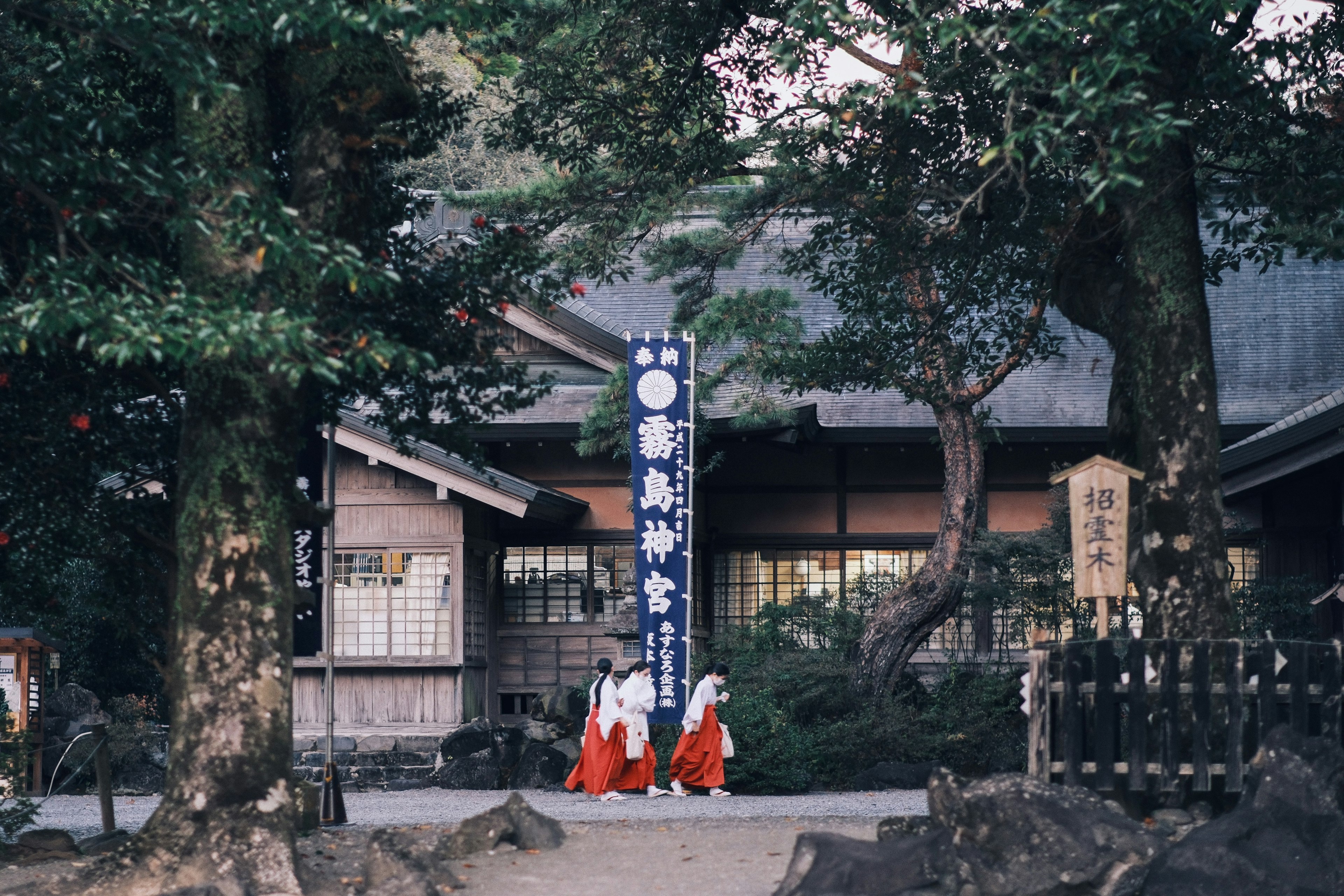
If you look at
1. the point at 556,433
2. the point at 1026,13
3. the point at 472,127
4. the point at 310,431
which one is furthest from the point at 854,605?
the point at 472,127

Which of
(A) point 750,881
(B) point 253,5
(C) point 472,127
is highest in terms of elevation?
(C) point 472,127

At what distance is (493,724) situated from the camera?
16.8 m

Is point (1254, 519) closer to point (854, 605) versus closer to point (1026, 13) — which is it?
point (854, 605)

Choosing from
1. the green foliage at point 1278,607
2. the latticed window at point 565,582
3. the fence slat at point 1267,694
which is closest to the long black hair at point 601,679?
the latticed window at point 565,582

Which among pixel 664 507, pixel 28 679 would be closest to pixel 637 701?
pixel 664 507

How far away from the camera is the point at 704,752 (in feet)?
45.3

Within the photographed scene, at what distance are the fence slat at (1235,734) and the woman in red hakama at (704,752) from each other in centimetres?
588

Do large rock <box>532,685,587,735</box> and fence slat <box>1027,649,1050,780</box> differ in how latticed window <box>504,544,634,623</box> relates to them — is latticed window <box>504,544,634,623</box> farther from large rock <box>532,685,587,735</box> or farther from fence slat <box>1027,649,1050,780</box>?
fence slat <box>1027,649,1050,780</box>

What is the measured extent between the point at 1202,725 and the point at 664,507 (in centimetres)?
628

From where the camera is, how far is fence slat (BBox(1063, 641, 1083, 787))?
340 inches

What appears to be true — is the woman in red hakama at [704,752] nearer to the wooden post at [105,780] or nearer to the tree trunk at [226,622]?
the wooden post at [105,780]

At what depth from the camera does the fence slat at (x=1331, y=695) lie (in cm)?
870

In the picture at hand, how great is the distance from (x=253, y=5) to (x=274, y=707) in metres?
3.96

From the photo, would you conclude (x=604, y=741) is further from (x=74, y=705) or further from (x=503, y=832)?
(x=74, y=705)
